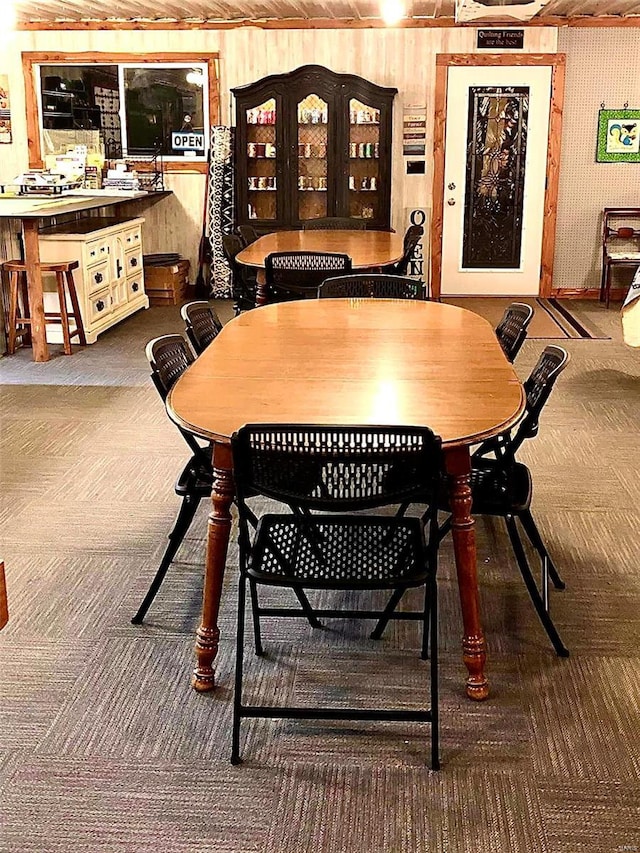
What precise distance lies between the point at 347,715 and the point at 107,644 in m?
0.87

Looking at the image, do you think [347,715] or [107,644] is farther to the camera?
[107,644]

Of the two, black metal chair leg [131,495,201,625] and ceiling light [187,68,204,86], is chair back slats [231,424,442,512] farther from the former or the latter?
ceiling light [187,68,204,86]

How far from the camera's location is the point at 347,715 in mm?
2291

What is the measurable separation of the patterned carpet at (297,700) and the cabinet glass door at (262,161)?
4972mm

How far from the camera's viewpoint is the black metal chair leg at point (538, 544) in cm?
284

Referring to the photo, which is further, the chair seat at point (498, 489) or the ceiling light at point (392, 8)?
the ceiling light at point (392, 8)

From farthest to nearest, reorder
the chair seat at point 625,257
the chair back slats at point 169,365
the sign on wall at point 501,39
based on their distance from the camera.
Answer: the chair seat at point 625,257 < the sign on wall at point 501,39 < the chair back slats at point 169,365

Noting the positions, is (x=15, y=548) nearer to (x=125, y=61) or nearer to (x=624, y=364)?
(x=624, y=364)

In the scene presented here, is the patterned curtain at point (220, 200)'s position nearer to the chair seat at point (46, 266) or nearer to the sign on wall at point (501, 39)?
the chair seat at point (46, 266)

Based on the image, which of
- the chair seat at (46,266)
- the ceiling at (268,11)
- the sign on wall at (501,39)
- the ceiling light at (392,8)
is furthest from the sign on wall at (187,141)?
the chair seat at (46,266)

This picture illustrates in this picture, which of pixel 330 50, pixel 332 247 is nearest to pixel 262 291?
pixel 332 247

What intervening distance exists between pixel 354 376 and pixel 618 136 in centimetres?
663

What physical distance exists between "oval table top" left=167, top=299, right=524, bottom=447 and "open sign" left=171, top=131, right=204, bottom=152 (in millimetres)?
5357

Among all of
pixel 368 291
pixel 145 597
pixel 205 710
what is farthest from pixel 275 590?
pixel 368 291
